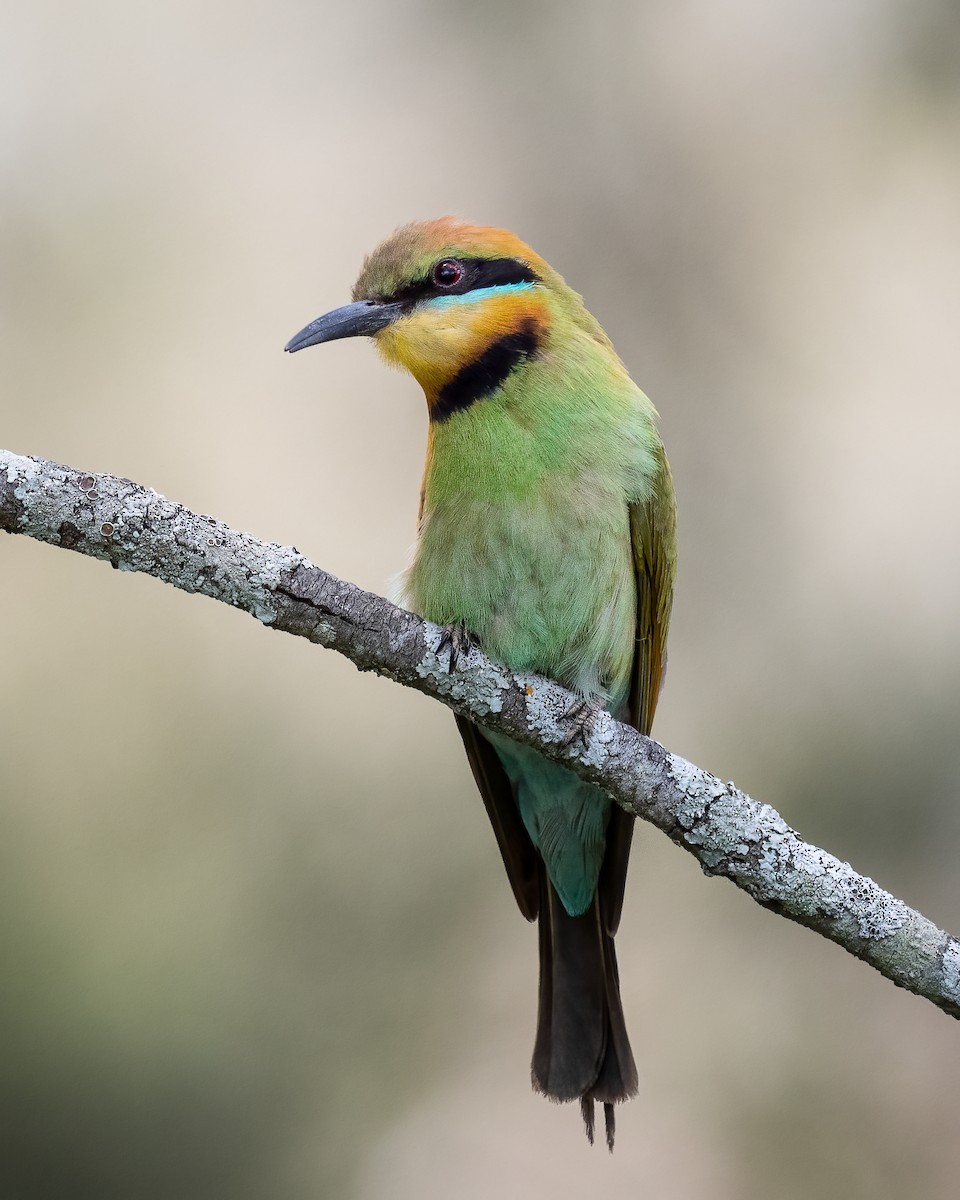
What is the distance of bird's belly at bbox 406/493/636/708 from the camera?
2.11m

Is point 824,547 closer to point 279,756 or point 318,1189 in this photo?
point 279,756

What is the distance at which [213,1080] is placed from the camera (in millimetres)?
2846

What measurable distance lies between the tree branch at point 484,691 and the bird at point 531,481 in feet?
0.78

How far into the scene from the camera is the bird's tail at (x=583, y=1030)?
2.30 meters

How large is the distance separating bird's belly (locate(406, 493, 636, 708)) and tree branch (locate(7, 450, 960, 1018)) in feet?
0.65

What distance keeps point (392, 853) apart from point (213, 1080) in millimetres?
603

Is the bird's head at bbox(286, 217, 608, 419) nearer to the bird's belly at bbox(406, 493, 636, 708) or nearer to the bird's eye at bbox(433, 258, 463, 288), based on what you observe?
the bird's eye at bbox(433, 258, 463, 288)

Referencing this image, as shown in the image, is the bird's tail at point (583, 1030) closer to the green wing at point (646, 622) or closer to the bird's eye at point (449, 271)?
the green wing at point (646, 622)

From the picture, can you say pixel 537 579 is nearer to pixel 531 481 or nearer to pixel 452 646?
pixel 531 481

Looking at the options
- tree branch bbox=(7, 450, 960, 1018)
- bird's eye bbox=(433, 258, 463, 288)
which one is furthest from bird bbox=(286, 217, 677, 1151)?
tree branch bbox=(7, 450, 960, 1018)

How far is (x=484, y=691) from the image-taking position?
1.84 meters

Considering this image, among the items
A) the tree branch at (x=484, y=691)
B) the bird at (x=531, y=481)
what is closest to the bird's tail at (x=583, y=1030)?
the bird at (x=531, y=481)

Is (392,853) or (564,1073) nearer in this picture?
(564,1073)

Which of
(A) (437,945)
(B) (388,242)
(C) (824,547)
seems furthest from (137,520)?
(C) (824,547)
